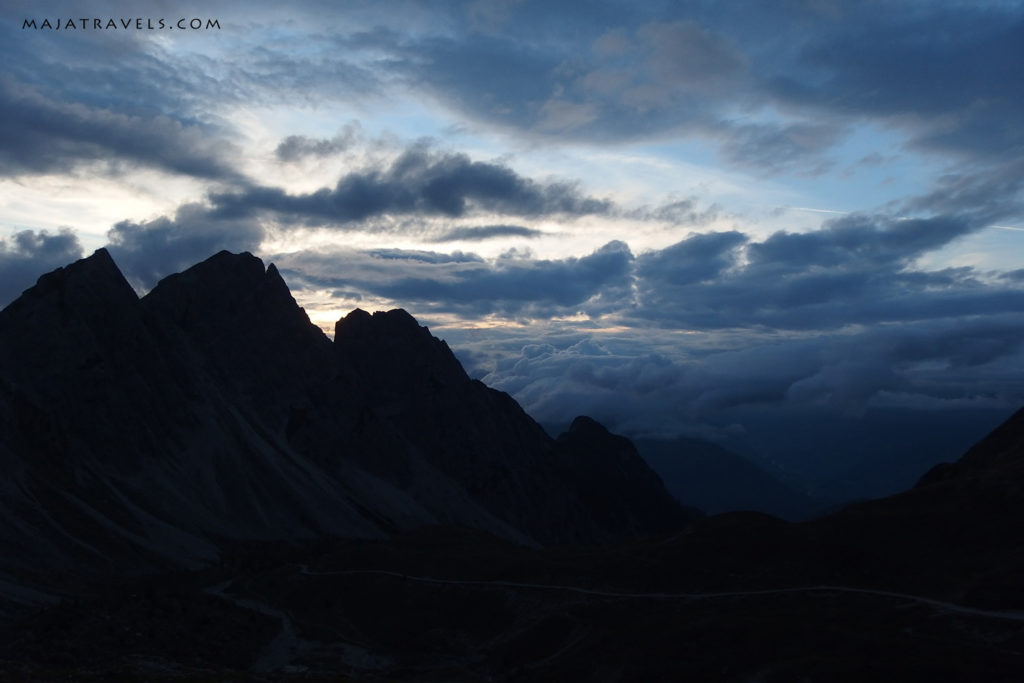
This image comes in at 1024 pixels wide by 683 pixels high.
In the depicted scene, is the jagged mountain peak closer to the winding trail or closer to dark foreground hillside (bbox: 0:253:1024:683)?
dark foreground hillside (bbox: 0:253:1024:683)

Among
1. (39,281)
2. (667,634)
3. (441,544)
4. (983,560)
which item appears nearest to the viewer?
(667,634)

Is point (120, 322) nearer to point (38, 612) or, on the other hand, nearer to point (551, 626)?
point (38, 612)

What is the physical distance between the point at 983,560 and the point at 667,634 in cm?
2928

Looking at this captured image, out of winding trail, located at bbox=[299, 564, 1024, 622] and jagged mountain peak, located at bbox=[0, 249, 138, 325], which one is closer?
winding trail, located at bbox=[299, 564, 1024, 622]

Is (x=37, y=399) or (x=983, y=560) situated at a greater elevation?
(x=37, y=399)

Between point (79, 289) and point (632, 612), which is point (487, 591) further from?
point (79, 289)

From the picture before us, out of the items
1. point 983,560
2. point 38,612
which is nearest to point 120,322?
point 38,612

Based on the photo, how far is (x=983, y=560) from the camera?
2965 inches

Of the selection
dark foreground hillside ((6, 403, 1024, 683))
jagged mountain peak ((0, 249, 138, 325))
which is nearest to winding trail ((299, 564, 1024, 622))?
dark foreground hillside ((6, 403, 1024, 683))

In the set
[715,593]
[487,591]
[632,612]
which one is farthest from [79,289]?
Answer: [715,593]

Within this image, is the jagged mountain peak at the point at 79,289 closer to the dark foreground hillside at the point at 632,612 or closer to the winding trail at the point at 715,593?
the dark foreground hillside at the point at 632,612

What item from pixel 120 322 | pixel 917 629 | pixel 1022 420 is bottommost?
pixel 917 629

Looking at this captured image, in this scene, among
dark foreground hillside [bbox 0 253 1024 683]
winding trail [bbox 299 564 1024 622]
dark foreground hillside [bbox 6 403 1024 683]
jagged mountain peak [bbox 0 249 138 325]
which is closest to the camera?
dark foreground hillside [bbox 6 403 1024 683]

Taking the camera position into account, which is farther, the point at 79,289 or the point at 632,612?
the point at 79,289
